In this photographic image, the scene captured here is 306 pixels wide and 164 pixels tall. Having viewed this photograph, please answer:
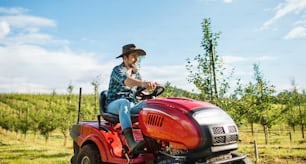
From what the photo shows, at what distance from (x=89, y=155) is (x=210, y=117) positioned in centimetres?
211

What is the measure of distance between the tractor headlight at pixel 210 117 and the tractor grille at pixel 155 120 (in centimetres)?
46

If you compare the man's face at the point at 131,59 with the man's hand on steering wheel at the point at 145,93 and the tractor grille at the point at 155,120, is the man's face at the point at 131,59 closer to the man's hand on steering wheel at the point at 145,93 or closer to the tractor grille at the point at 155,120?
the man's hand on steering wheel at the point at 145,93

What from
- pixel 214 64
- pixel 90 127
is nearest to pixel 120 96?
pixel 90 127

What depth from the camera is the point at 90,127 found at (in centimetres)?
524

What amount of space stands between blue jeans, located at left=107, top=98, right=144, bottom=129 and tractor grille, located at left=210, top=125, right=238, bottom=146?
45.8 inches

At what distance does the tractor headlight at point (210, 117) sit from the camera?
11.3ft

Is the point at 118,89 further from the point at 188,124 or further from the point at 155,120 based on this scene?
the point at 188,124

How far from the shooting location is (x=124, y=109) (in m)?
4.30

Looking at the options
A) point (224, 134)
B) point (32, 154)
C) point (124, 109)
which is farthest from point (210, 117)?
point (32, 154)

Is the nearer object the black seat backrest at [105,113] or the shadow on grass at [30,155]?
the black seat backrest at [105,113]

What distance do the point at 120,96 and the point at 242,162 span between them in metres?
1.98

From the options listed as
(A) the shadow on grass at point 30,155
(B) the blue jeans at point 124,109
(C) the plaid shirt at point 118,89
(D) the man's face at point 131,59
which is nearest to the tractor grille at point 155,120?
(B) the blue jeans at point 124,109

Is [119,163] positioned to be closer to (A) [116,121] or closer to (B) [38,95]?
(A) [116,121]

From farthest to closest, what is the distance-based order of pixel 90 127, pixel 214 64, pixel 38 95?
pixel 38 95 < pixel 214 64 < pixel 90 127
